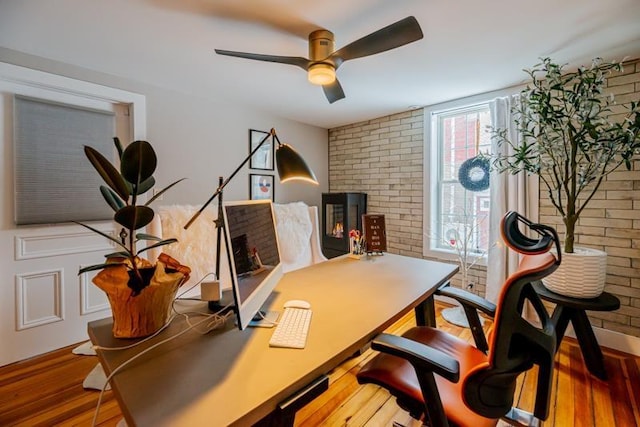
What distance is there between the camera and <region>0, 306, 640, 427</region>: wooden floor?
162 cm

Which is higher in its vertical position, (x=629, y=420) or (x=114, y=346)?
(x=114, y=346)

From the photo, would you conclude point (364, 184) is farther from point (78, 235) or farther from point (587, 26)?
point (78, 235)

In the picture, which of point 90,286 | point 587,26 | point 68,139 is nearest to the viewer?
point 587,26

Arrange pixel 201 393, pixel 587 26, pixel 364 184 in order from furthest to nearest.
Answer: pixel 364 184
pixel 587 26
pixel 201 393

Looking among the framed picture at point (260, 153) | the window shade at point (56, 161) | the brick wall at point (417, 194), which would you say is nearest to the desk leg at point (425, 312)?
the brick wall at point (417, 194)

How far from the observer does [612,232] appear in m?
2.35

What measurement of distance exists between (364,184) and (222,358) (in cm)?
344

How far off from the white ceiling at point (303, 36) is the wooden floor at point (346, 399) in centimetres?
232

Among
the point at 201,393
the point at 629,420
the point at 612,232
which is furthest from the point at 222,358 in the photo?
the point at 612,232

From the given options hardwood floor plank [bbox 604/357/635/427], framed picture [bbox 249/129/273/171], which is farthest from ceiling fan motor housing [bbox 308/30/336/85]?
hardwood floor plank [bbox 604/357/635/427]

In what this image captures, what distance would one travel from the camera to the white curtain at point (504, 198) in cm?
270

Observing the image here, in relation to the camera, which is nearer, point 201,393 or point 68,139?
point 201,393

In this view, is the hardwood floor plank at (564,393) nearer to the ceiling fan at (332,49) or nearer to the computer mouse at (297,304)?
the computer mouse at (297,304)

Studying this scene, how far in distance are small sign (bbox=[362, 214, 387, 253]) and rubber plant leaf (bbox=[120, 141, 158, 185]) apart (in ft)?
5.15
